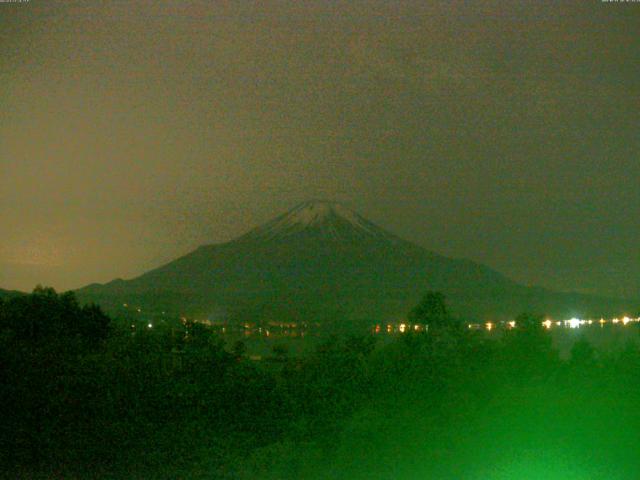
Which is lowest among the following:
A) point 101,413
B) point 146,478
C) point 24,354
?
point 146,478

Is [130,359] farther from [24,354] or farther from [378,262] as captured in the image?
[378,262]

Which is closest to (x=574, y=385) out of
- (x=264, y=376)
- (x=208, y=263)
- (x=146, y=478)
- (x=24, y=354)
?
(x=264, y=376)

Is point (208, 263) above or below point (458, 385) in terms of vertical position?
above

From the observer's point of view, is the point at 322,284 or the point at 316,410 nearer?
the point at 316,410

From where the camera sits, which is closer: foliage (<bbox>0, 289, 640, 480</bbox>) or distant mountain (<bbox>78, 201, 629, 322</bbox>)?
foliage (<bbox>0, 289, 640, 480</bbox>)

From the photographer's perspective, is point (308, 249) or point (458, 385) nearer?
point (458, 385)

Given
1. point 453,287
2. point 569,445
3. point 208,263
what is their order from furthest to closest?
point 208,263, point 453,287, point 569,445

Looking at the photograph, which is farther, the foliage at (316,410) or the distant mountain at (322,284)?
the distant mountain at (322,284)

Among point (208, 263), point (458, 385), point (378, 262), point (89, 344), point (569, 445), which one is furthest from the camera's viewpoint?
point (208, 263)
